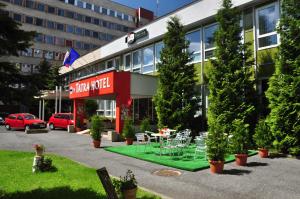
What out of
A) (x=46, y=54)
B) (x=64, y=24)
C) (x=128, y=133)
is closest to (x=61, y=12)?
(x=64, y=24)

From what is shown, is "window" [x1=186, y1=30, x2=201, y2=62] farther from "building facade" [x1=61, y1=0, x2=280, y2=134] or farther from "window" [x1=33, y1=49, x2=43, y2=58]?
"window" [x1=33, y1=49, x2=43, y2=58]

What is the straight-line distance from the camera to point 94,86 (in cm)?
2219

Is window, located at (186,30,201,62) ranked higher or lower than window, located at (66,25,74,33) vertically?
lower

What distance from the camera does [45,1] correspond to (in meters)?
56.4

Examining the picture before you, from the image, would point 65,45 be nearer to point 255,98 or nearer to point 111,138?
point 111,138

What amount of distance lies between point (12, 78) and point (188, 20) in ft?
51.6

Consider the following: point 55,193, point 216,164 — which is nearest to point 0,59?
point 55,193

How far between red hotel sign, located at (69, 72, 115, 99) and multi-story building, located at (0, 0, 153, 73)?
1213 inches

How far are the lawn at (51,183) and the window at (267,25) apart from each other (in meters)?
11.7

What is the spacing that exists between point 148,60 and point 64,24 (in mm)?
39678

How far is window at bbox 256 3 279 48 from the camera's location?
15.5 m

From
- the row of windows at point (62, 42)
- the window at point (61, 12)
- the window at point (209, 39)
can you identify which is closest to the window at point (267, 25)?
the window at point (209, 39)

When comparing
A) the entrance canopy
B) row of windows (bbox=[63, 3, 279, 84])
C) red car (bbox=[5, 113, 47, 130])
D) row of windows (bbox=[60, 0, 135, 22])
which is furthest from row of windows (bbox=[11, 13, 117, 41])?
the entrance canopy

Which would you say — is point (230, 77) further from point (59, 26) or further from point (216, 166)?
point (59, 26)
